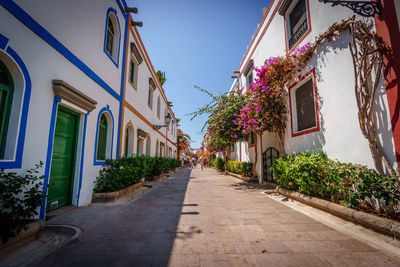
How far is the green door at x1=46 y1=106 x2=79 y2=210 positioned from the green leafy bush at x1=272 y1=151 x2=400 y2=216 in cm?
548

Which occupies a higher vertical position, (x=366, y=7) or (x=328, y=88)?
(x=366, y=7)

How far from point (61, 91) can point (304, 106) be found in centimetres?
650

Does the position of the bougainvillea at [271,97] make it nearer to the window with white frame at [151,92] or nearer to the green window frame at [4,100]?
the green window frame at [4,100]

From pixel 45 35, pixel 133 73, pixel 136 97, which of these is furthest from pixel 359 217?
pixel 133 73

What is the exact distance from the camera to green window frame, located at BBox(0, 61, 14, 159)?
276cm

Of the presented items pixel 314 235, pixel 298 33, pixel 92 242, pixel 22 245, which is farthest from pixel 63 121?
pixel 298 33

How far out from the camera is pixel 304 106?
6.00 m

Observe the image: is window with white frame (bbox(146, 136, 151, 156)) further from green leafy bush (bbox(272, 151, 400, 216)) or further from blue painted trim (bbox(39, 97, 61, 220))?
green leafy bush (bbox(272, 151, 400, 216))

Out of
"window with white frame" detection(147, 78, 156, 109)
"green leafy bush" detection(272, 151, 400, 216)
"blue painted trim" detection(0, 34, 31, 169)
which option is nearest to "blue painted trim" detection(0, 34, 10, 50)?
"blue painted trim" detection(0, 34, 31, 169)

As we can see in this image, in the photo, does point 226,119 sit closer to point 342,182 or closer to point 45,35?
point 342,182

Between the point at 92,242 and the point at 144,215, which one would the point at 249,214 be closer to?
the point at 144,215

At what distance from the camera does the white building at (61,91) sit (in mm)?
2859

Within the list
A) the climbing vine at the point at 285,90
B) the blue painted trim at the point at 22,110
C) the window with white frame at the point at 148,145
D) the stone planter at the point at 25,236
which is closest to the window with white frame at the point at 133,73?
the climbing vine at the point at 285,90

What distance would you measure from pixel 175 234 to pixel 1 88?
339cm
